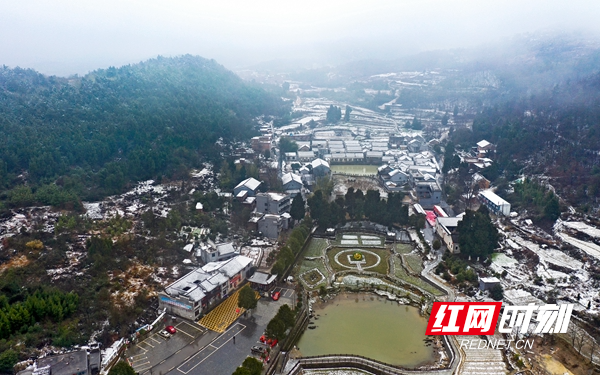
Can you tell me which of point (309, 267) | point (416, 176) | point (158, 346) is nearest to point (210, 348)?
point (158, 346)

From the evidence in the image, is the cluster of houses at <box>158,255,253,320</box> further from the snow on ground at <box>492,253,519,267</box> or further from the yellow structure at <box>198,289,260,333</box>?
the snow on ground at <box>492,253,519,267</box>

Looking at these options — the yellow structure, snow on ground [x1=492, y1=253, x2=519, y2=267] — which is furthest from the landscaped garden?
snow on ground [x1=492, y1=253, x2=519, y2=267]

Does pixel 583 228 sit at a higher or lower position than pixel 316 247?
higher

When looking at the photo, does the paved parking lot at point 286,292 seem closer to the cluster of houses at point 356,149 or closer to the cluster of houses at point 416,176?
the cluster of houses at point 416,176

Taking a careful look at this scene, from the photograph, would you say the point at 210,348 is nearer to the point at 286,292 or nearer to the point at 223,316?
the point at 223,316

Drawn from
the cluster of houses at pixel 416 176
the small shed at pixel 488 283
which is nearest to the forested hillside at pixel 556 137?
the cluster of houses at pixel 416 176
